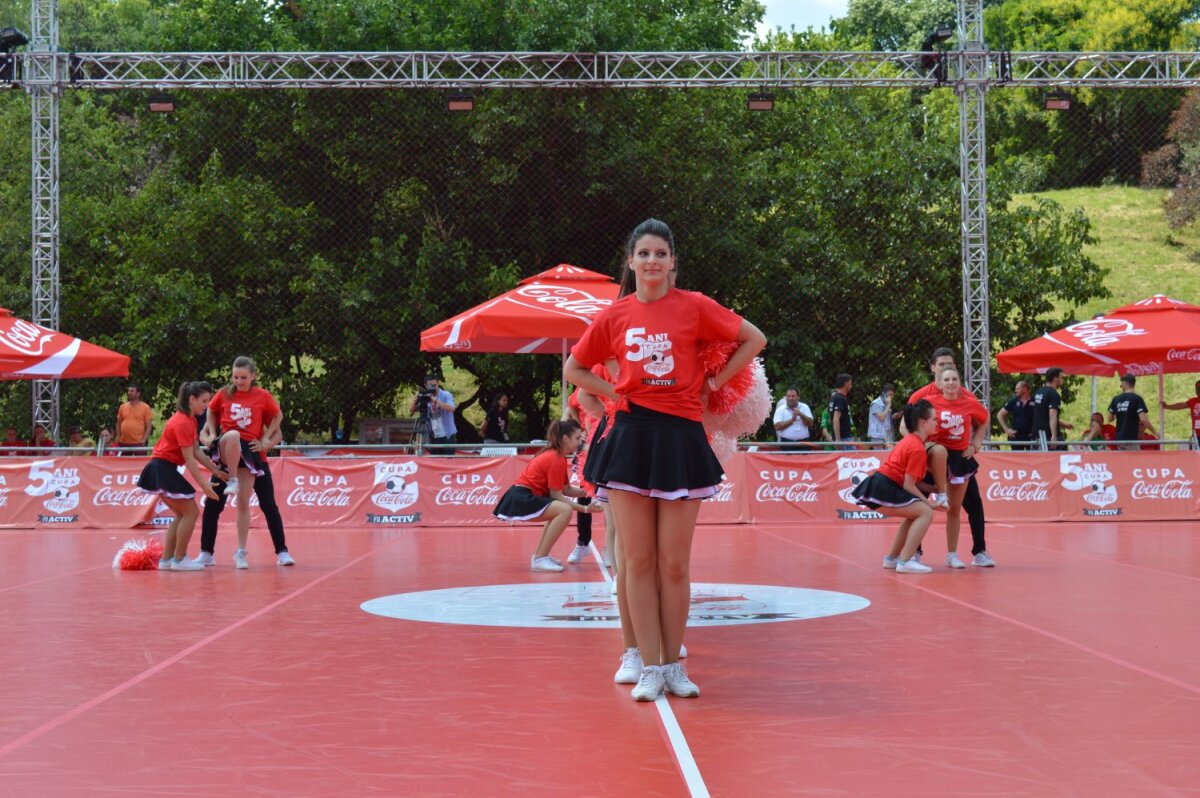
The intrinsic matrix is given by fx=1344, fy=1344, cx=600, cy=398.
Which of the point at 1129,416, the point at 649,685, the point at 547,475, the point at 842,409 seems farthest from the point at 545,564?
the point at 1129,416

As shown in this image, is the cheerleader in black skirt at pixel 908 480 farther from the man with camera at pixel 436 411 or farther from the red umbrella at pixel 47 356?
the red umbrella at pixel 47 356

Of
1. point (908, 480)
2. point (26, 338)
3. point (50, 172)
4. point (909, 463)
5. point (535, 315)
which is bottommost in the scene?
point (908, 480)

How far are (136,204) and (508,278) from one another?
922 cm

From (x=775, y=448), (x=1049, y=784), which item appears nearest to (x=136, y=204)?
(x=775, y=448)

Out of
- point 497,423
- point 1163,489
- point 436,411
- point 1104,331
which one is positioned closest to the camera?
point 1163,489

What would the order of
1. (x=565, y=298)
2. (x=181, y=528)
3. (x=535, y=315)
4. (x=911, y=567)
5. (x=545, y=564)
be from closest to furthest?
(x=911, y=567)
(x=181, y=528)
(x=545, y=564)
(x=535, y=315)
(x=565, y=298)

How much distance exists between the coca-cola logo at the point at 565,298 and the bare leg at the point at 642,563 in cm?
1119

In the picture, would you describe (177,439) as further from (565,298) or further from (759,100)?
(759,100)

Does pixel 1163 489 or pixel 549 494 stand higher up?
pixel 549 494

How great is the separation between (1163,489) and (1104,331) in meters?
2.56

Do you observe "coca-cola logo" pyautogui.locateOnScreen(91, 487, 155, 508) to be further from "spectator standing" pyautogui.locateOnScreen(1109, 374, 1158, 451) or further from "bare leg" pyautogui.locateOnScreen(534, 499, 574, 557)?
"spectator standing" pyautogui.locateOnScreen(1109, 374, 1158, 451)

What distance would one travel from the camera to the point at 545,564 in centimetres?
1178

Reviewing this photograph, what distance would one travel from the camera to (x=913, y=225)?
2852 centimetres

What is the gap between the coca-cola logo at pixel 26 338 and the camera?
17562 mm
